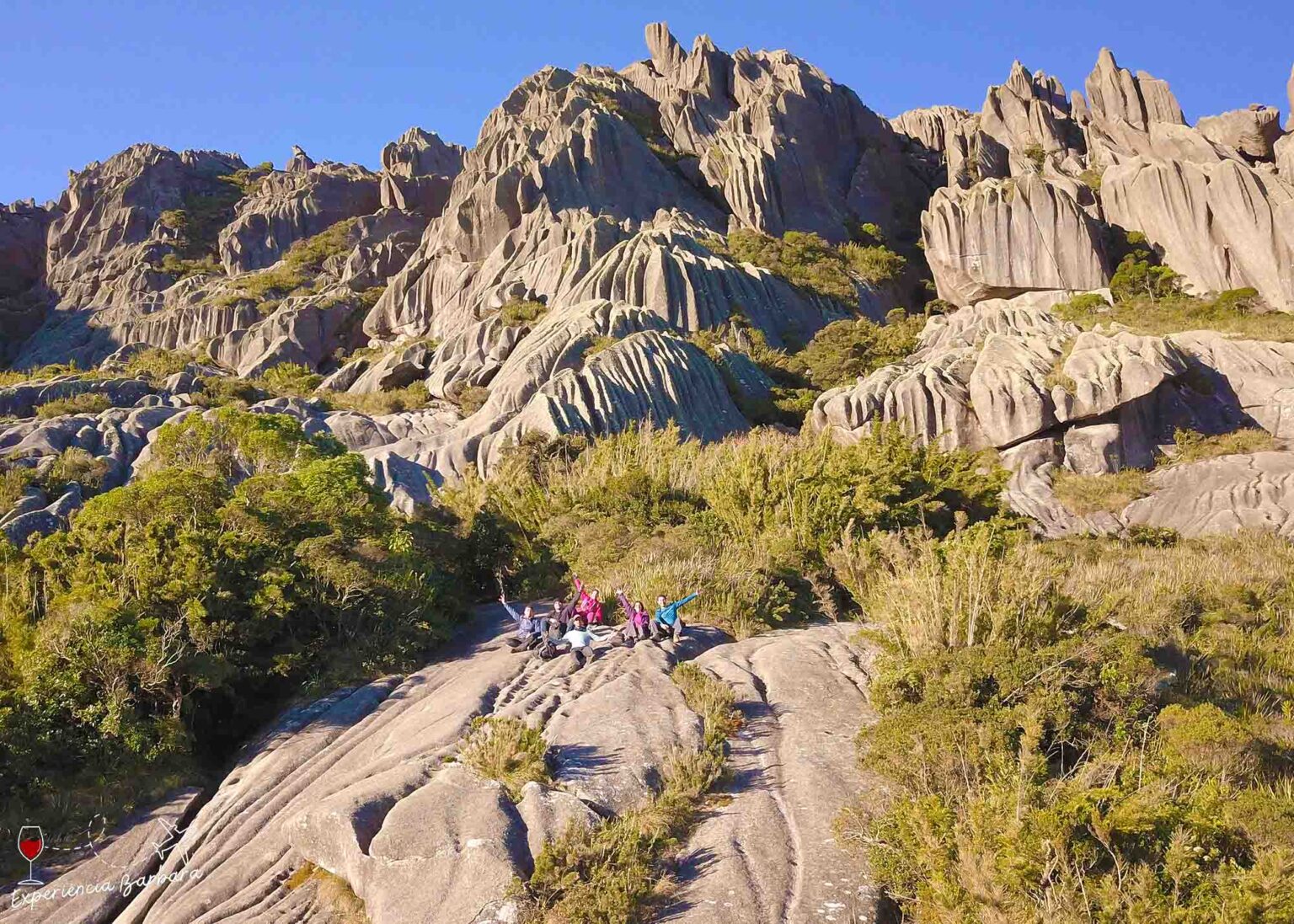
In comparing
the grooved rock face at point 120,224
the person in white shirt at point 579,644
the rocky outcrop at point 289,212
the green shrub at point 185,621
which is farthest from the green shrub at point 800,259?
the grooved rock face at point 120,224

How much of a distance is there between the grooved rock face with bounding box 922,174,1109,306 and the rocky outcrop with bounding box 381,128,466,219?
43.6 meters

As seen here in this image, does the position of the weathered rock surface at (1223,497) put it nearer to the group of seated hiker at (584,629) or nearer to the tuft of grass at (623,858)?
the group of seated hiker at (584,629)

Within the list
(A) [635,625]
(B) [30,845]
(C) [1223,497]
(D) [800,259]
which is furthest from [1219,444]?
(B) [30,845]

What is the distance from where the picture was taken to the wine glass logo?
7188mm

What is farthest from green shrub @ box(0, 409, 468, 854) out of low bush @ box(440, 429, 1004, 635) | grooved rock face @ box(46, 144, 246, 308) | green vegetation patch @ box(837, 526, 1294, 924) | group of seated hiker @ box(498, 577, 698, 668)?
grooved rock face @ box(46, 144, 246, 308)

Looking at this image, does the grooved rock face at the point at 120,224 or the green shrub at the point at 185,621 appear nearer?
the green shrub at the point at 185,621

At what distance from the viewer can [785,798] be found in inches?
265

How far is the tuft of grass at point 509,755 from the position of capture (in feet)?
22.6

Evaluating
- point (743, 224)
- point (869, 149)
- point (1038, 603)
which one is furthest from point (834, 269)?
point (1038, 603)

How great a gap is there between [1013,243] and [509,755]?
50.3m

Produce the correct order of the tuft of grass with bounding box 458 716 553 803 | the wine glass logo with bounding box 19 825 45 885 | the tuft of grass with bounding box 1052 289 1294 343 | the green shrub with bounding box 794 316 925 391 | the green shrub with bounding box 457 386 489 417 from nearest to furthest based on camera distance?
the tuft of grass with bounding box 458 716 553 803 → the wine glass logo with bounding box 19 825 45 885 → the green shrub with bounding box 457 386 489 417 → the tuft of grass with bounding box 1052 289 1294 343 → the green shrub with bounding box 794 316 925 391

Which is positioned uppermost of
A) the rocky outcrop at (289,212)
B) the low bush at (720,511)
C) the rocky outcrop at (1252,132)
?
the rocky outcrop at (289,212)

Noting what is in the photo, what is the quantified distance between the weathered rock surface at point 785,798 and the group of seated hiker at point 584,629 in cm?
67

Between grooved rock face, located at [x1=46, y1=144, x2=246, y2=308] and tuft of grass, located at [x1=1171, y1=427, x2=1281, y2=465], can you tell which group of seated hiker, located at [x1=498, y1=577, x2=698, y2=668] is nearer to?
tuft of grass, located at [x1=1171, y1=427, x2=1281, y2=465]
